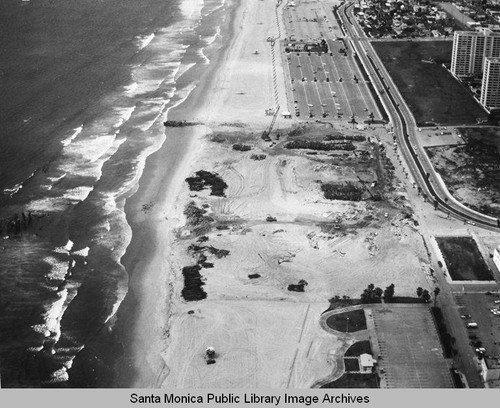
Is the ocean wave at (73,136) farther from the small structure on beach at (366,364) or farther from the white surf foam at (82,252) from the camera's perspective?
the small structure on beach at (366,364)

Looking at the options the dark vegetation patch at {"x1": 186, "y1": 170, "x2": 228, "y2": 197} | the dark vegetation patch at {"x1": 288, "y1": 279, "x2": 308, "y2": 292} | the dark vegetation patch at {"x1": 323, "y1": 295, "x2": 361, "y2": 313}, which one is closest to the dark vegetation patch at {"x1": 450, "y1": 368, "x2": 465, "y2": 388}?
the dark vegetation patch at {"x1": 323, "y1": 295, "x2": 361, "y2": 313}

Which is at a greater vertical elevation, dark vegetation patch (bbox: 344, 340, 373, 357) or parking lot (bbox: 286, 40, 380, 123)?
dark vegetation patch (bbox: 344, 340, 373, 357)

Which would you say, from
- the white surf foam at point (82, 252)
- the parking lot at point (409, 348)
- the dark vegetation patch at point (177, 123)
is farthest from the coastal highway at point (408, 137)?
the white surf foam at point (82, 252)

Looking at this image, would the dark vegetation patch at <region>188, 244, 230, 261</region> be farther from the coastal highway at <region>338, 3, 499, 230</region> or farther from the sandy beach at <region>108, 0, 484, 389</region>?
the coastal highway at <region>338, 3, 499, 230</region>

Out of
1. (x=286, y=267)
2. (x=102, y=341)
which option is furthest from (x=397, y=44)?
(x=102, y=341)

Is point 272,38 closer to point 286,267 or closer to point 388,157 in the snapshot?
point 388,157

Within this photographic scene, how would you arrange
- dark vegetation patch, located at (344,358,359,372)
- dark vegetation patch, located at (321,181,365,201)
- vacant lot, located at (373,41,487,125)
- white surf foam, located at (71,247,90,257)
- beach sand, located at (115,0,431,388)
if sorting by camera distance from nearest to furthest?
1. dark vegetation patch, located at (344,358,359,372)
2. beach sand, located at (115,0,431,388)
3. white surf foam, located at (71,247,90,257)
4. dark vegetation patch, located at (321,181,365,201)
5. vacant lot, located at (373,41,487,125)
